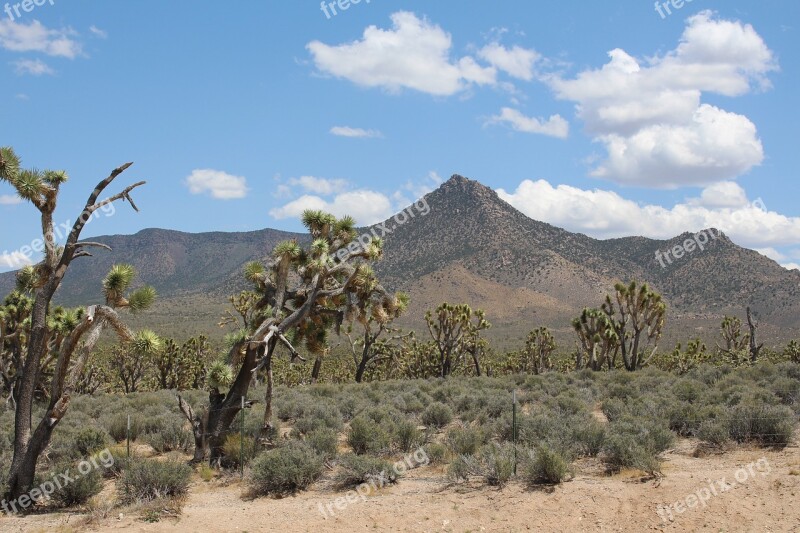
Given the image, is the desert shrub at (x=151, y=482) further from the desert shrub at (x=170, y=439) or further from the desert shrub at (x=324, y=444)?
the desert shrub at (x=170, y=439)

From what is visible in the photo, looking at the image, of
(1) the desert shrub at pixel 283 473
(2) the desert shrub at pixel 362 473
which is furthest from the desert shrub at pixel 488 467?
(1) the desert shrub at pixel 283 473

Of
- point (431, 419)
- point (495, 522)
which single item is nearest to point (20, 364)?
point (431, 419)

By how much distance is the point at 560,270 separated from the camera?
130250 millimetres

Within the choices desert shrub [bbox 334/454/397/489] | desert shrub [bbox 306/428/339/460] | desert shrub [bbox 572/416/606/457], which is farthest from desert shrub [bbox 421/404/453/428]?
desert shrub [bbox 334/454/397/489]

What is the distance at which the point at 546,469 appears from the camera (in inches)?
437

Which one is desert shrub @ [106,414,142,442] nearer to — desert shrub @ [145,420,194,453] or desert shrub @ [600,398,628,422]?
desert shrub @ [145,420,194,453]

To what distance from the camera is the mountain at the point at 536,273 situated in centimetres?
11106

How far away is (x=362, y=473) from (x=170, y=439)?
7703 millimetres

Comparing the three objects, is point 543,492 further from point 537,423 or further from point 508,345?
point 508,345

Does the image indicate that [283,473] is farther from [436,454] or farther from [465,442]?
[465,442]

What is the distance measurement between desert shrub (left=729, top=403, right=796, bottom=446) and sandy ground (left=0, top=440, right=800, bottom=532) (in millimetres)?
1869

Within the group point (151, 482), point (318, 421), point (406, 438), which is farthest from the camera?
point (318, 421)

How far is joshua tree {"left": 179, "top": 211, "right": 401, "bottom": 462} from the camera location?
15586mm

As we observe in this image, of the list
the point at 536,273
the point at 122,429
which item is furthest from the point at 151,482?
Result: the point at 536,273
